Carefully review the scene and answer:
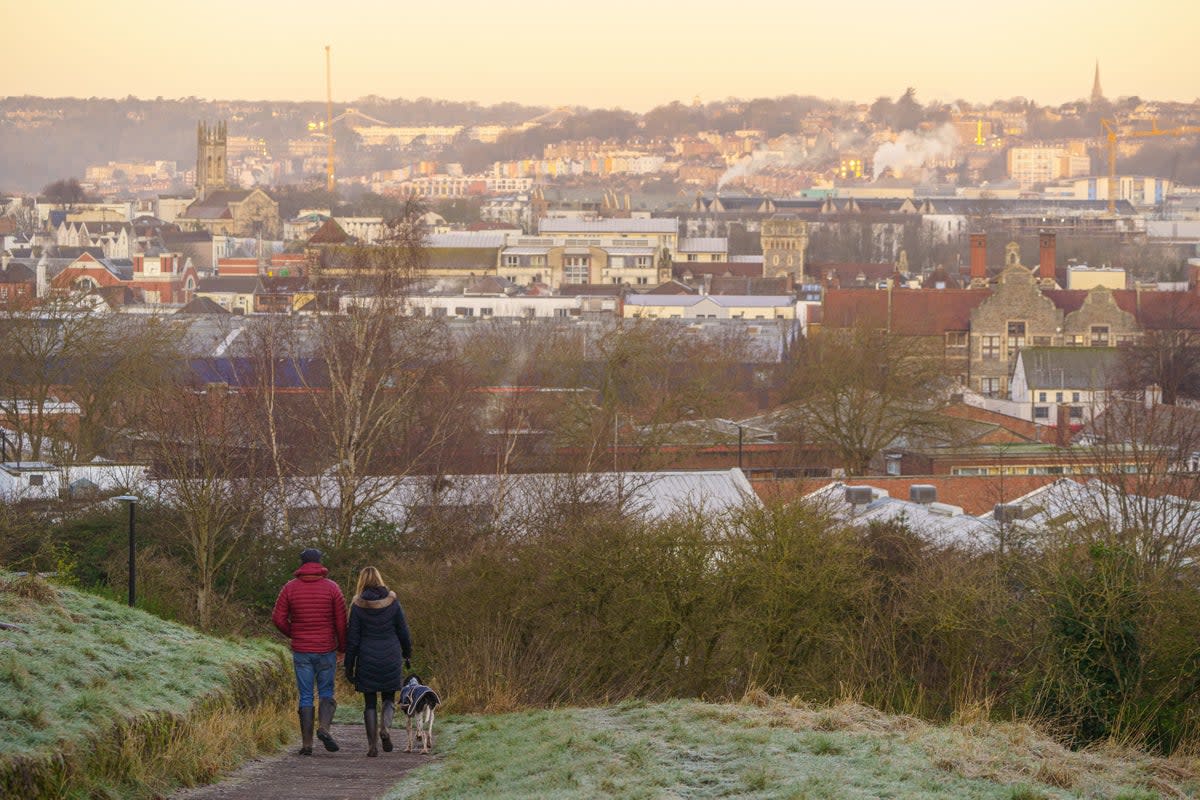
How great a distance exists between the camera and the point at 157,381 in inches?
1131

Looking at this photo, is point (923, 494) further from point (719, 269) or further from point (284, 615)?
point (719, 269)

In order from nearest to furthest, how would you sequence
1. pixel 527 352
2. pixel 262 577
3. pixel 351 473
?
1. pixel 262 577
2. pixel 351 473
3. pixel 527 352

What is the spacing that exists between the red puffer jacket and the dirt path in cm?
53

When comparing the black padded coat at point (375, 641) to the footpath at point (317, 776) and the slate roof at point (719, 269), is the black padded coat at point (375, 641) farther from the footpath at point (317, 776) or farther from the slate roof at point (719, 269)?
the slate roof at point (719, 269)

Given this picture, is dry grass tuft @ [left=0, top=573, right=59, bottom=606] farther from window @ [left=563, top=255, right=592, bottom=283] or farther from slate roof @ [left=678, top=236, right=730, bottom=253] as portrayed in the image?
slate roof @ [left=678, top=236, right=730, bottom=253]

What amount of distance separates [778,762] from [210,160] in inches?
5742

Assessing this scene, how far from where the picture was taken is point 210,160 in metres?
148

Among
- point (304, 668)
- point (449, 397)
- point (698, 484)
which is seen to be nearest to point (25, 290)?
point (449, 397)

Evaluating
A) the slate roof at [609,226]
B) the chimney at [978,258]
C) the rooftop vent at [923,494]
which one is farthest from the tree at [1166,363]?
the slate roof at [609,226]

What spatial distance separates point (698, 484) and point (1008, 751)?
15865 millimetres

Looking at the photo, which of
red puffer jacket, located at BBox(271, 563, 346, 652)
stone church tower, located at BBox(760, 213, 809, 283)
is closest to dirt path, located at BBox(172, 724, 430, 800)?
red puffer jacket, located at BBox(271, 563, 346, 652)

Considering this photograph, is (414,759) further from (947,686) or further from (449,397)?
(449,397)

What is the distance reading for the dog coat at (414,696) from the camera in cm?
883

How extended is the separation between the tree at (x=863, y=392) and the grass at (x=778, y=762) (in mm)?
21484
